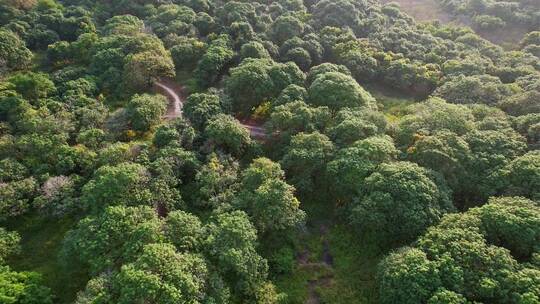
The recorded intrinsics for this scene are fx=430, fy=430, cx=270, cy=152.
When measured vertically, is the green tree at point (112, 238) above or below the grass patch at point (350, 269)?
above

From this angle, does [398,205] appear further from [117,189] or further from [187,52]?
[187,52]

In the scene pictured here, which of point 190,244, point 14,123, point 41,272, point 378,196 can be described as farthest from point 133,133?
point 378,196

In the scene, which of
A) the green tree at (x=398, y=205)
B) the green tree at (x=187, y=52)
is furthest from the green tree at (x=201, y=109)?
the green tree at (x=398, y=205)

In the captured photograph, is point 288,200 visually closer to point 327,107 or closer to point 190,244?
point 190,244

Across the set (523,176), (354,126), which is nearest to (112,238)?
(354,126)

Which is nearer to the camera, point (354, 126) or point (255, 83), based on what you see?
point (354, 126)

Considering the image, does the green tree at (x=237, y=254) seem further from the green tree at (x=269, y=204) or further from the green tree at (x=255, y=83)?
the green tree at (x=255, y=83)
